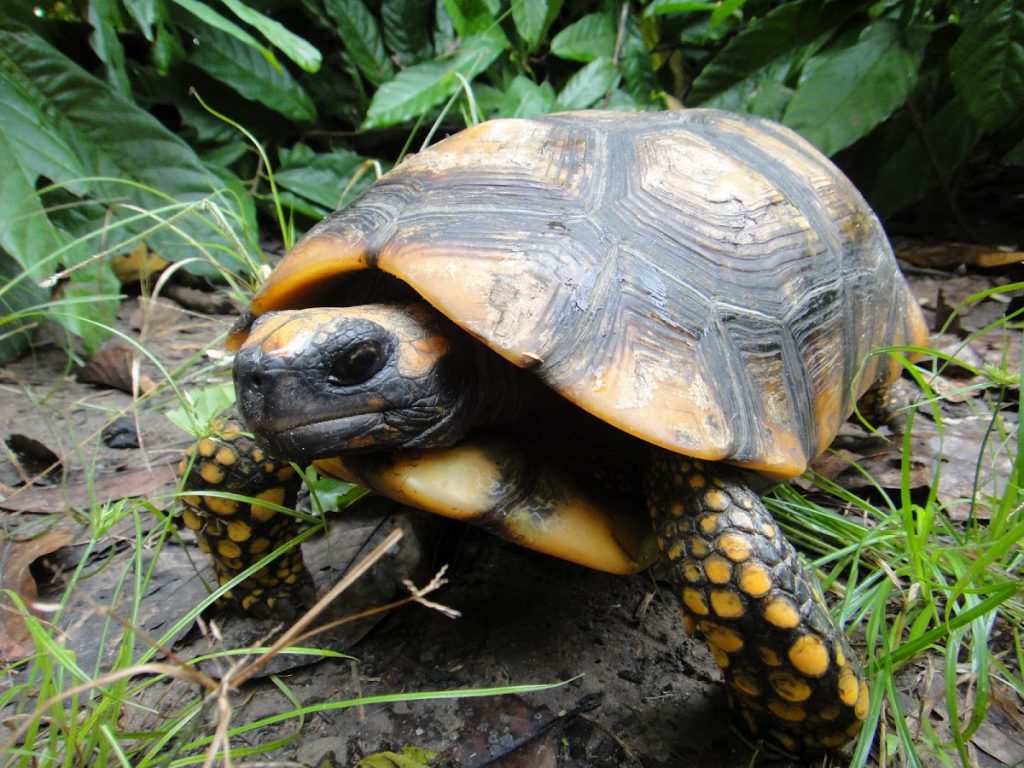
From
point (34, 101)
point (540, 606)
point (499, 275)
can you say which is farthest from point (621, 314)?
point (34, 101)

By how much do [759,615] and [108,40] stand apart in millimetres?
3827

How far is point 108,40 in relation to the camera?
10.9ft

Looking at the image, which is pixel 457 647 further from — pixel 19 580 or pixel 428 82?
pixel 428 82

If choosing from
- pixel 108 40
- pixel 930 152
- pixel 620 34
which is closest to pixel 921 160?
pixel 930 152

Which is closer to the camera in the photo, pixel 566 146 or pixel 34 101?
pixel 566 146

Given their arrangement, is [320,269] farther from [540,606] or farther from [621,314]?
[540,606]

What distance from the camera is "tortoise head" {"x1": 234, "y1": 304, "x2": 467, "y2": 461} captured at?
1.31m

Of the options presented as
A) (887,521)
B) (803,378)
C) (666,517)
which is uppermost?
(803,378)

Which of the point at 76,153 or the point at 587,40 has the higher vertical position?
the point at 587,40

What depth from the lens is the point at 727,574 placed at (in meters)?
1.38

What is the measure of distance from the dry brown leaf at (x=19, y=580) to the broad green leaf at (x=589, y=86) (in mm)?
3390

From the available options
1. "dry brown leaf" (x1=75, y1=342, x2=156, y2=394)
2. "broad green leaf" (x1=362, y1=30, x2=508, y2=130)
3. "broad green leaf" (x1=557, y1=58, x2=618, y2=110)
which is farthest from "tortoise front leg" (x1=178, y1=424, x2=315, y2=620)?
"broad green leaf" (x1=557, y1=58, x2=618, y2=110)

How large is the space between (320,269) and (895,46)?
11.8 ft

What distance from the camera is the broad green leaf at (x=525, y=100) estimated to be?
3.95 meters
